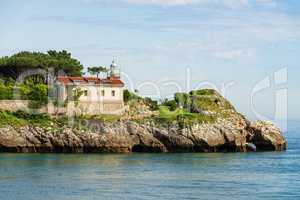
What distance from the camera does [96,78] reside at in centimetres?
8156

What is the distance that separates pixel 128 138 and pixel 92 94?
947 cm

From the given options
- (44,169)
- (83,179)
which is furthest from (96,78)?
(83,179)

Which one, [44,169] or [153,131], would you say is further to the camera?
[153,131]

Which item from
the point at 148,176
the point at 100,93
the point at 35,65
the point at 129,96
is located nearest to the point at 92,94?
the point at 100,93

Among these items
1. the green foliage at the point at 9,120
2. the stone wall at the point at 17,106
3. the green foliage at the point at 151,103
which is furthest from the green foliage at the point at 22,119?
the green foliage at the point at 151,103

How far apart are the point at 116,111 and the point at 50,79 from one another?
11.4 m

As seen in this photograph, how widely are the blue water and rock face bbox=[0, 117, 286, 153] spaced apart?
11.0 feet

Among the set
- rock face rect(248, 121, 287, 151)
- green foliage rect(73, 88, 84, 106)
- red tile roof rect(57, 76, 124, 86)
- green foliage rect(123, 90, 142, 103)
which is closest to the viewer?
green foliage rect(73, 88, 84, 106)

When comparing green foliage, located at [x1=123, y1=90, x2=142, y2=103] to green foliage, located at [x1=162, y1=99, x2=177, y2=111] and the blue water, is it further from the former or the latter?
the blue water

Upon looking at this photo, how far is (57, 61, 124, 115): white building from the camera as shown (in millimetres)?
77938

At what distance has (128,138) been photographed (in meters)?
72.2

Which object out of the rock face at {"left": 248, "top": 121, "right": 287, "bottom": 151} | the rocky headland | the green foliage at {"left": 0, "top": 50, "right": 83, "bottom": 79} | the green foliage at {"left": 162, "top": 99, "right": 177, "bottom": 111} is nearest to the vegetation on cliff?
the green foliage at {"left": 0, "top": 50, "right": 83, "bottom": 79}

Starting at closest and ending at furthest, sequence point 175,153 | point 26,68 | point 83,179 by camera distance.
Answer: point 83,179 < point 175,153 < point 26,68

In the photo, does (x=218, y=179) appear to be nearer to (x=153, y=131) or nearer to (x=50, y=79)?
(x=153, y=131)
